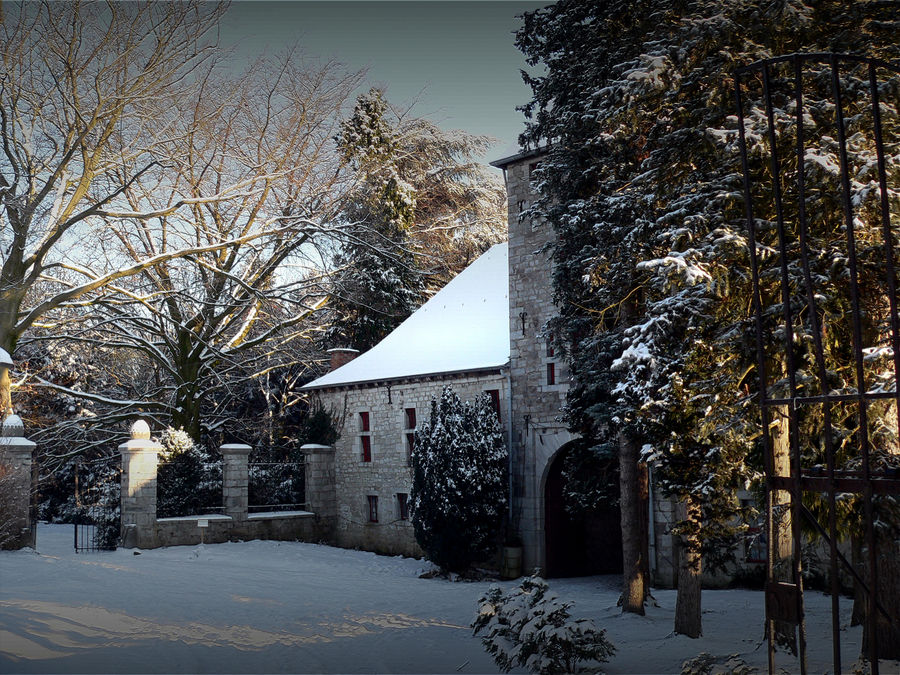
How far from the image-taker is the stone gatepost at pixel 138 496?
1636 centimetres

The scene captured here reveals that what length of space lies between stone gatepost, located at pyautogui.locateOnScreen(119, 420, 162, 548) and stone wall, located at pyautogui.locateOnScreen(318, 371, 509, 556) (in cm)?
514

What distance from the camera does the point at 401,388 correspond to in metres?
19.0

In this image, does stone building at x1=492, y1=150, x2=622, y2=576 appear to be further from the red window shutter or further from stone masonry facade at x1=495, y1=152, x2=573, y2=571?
the red window shutter

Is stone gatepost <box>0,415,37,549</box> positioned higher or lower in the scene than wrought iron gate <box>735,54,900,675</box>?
lower

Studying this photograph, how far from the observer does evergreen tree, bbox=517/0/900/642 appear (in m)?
7.22

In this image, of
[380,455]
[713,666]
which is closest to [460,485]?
[380,455]

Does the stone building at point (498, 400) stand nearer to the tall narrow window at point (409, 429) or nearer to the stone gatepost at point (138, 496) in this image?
the tall narrow window at point (409, 429)

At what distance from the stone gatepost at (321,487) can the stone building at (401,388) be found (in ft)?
0.51

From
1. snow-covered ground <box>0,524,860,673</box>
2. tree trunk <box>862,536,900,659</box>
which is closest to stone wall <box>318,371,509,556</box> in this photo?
snow-covered ground <box>0,524,860,673</box>

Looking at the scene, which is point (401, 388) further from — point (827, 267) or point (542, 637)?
point (827, 267)

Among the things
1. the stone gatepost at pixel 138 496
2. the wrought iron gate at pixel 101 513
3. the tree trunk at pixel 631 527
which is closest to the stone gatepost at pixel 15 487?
the stone gatepost at pixel 138 496

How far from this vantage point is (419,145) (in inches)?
1158

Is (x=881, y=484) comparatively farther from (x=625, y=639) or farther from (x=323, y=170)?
(x=323, y=170)

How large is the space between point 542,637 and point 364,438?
1367cm
